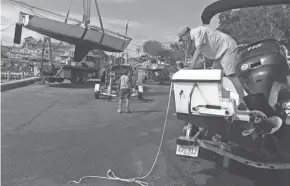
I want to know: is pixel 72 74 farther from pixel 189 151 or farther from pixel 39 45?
pixel 39 45

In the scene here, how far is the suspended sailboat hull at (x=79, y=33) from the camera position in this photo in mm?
16672

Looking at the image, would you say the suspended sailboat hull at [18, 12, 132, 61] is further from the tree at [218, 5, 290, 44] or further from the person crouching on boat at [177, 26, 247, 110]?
the person crouching on boat at [177, 26, 247, 110]

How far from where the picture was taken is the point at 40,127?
736 cm

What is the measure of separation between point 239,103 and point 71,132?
4231 millimetres

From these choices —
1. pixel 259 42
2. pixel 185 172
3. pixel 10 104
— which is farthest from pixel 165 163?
pixel 10 104

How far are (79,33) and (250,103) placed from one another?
51.9 ft

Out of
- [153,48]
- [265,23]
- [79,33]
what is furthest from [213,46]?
[153,48]

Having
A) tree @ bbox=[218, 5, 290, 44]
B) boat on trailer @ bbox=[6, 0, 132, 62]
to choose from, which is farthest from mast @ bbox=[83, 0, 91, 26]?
tree @ bbox=[218, 5, 290, 44]

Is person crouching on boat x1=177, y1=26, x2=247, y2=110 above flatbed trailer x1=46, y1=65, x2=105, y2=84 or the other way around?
above

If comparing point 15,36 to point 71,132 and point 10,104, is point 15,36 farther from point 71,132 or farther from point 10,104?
point 71,132

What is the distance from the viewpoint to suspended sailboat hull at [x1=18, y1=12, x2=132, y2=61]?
1667cm

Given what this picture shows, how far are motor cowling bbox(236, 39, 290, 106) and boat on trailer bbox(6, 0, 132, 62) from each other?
14016 mm

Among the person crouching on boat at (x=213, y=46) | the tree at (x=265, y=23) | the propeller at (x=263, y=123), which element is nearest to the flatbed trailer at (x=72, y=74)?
the tree at (x=265, y=23)

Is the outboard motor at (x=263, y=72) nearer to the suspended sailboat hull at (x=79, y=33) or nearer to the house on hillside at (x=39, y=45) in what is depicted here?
the suspended sailboat hull at (x=79, y=33)
